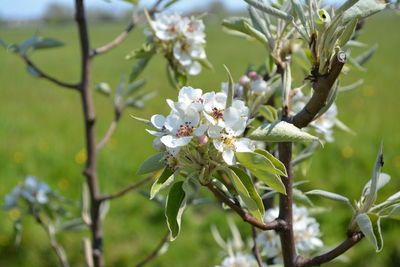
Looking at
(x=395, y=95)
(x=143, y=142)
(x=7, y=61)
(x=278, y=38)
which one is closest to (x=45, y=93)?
(x=143, y=142)

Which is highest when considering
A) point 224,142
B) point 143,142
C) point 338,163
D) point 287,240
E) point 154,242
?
point 224,142

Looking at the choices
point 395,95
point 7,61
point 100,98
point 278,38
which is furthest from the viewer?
point 7,61

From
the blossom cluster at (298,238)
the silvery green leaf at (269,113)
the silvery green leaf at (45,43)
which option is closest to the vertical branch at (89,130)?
the silvery green leaf at (45,43)

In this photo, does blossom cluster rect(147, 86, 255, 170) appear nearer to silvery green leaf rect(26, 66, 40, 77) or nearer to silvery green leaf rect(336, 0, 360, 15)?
silvery green leaf rect(336, 0, 360, 15)

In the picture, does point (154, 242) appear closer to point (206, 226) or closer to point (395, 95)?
point (206, 226)

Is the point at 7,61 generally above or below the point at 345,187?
below

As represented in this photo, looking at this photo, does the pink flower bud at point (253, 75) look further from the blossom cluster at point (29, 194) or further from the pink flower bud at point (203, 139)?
the blossom cluster at point (29, 194)

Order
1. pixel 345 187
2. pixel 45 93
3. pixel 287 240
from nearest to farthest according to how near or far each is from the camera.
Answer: pixel 287 240
pixel 345 187
pixel 45 93
